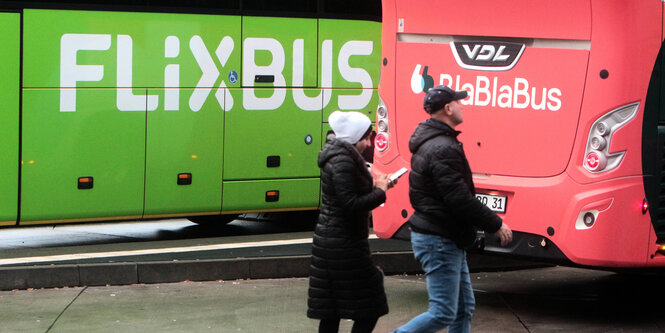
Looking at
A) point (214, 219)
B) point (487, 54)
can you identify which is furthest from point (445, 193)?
point (214, 219)

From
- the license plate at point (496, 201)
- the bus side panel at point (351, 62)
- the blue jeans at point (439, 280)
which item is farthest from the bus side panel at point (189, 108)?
the blue jeans at point (439, 280)

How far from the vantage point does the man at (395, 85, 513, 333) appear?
6.80m

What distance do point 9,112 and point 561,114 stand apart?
5486 millimetres

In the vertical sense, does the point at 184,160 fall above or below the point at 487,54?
below

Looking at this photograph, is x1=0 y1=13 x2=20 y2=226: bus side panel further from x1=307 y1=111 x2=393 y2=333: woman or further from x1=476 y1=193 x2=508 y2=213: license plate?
x1=307 y1=111 x2=393 y2=333: woman

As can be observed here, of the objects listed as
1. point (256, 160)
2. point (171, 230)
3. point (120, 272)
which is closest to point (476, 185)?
point (120, 272)

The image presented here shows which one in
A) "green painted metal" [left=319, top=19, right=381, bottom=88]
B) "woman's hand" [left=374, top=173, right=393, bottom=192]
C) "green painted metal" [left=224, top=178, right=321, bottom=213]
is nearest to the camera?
"woman's hand" [left=374, top=173, right=393, bottom=192]

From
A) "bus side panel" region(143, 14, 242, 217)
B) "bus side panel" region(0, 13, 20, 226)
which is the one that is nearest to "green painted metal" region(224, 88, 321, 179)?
"bus side panel" region(143, 14, 242, 217)

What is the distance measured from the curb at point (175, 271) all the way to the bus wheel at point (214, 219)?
290 cm

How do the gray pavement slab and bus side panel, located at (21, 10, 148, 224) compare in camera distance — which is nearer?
the gray pavement slab

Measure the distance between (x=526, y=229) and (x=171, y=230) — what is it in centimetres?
610

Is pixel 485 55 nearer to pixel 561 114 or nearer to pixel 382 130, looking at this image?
pixel 561 114

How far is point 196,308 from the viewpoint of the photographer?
30.7ft

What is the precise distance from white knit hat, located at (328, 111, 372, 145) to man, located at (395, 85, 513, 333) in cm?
37
